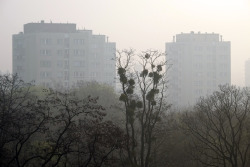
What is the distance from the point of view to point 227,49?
134 meters

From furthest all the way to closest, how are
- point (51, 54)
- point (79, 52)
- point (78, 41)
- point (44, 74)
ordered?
point (79, 52) → point (78, 41) → point (51, 54) → point (44, 74)

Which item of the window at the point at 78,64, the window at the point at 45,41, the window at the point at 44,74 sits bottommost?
the window at the point at 44,74

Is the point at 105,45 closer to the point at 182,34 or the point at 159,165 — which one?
the point at 182,34

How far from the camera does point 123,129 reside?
121 ft

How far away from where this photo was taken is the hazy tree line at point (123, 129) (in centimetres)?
2405

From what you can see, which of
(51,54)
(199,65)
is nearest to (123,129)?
(51,54)

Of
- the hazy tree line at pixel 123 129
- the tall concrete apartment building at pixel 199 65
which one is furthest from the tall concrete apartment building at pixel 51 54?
the hazy tree line at pixel 123 129

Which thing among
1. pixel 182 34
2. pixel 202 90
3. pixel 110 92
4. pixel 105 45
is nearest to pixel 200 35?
pixel 182 34

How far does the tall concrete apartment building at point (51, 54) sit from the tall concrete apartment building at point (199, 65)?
2947 centimetres

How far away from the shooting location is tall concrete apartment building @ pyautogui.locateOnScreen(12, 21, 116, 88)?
109938 millimetres

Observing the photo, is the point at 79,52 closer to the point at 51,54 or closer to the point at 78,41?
the point at 78,41

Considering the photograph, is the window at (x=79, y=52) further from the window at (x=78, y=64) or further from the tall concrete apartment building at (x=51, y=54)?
the window at (x=78, y=64)

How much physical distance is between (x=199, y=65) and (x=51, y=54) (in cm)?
4543

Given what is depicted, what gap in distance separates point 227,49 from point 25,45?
56925 mm
